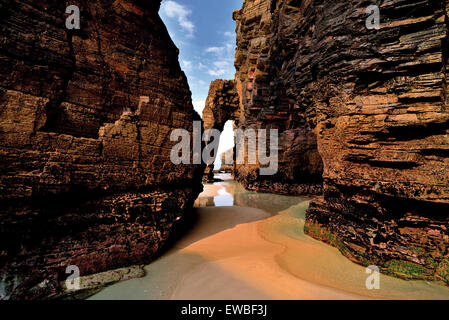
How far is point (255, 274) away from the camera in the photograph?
3.95 m

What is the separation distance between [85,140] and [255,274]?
506cm

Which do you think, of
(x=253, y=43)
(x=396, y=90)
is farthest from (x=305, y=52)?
(x=253, y=43)

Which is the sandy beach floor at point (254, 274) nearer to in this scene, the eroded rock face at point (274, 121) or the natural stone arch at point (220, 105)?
the eroded rock face at point (274, 121)

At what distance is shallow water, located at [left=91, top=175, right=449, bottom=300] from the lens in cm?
333

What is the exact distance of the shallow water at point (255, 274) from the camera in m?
3.33

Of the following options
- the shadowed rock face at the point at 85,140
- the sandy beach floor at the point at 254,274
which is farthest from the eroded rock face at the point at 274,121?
the shadowed rock face at the point at 85,140

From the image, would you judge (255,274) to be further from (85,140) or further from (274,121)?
(274,121)

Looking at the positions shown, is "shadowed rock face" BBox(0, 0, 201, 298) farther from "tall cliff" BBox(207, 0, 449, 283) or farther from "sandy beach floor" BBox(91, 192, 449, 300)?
"tall cliff" BBox(207, 0, 449, 283)

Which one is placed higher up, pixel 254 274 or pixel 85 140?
pixel 85 140

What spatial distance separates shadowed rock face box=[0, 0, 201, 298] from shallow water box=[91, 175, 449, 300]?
0.94m

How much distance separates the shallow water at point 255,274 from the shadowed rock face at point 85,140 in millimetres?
935

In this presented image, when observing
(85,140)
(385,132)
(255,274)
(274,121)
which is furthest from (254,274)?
(274,121)

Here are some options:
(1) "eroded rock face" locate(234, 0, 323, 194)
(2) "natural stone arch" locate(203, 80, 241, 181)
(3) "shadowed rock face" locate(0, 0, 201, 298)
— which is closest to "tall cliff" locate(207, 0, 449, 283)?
(3) "shadowed rock face" locate(0, 0, 201, 298)
